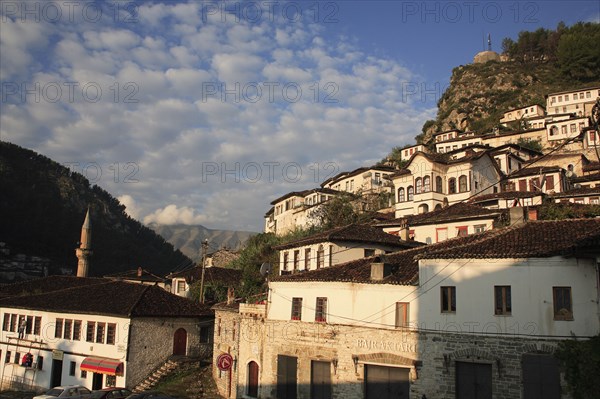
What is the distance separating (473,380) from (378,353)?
14.6 feet

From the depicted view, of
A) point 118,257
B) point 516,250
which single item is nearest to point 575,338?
point 516,250

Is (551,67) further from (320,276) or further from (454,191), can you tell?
(320,276)

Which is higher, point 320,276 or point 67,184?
point 67,184

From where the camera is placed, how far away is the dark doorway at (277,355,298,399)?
26.4m

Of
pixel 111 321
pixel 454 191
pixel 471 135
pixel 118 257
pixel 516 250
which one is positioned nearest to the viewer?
pixel 516 250

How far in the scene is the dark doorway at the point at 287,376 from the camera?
86.6 ft

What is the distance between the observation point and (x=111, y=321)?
34656 millimetres

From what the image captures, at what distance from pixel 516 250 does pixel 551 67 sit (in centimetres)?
11548

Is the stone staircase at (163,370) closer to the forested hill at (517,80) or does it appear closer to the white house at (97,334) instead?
the white house at (97,334)

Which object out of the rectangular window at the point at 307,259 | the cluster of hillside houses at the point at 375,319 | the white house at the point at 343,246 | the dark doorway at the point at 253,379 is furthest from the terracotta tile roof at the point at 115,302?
the white house at the point at 343,246

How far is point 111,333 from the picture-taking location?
34500 mm

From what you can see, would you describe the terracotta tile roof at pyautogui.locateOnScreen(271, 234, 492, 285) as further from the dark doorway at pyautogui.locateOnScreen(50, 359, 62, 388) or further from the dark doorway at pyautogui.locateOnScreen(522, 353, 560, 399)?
the dark doorway at pyautogui.locateOnScreen(50, 359, 62, 388)

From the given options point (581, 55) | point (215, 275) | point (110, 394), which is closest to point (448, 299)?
point (110, 394)

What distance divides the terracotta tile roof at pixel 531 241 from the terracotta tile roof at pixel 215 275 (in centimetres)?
3055
